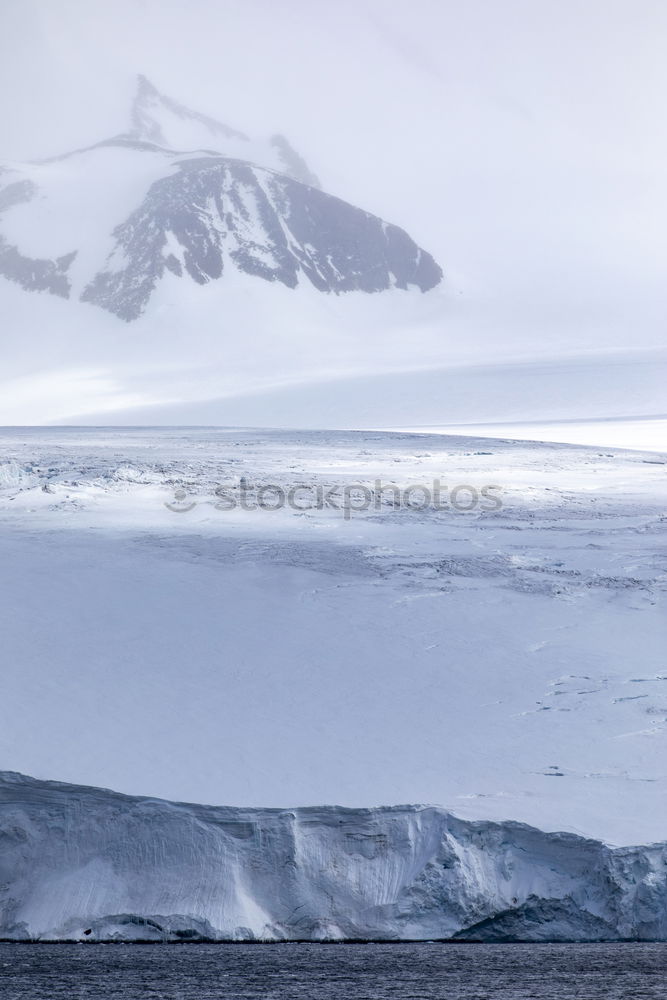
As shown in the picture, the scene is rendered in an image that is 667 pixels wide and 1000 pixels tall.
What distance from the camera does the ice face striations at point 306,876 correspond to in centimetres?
338

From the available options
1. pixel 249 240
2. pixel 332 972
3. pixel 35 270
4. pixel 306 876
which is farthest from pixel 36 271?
pixel 332 972

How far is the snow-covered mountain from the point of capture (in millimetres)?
60938

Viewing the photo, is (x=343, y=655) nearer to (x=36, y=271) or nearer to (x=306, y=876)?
(x=306, y=876)

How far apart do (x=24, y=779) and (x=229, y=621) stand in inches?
76.8

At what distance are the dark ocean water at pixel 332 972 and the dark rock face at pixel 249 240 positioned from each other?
55.0 m

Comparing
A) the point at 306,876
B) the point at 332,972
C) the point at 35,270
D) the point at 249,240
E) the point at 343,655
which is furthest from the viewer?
the point at 249,240

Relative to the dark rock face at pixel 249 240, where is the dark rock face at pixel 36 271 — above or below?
below

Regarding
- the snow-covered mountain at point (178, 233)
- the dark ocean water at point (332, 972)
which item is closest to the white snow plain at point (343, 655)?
the dark ocean water at point (332, 972)

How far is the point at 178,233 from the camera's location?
2462 inches

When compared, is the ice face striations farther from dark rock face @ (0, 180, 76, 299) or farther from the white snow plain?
dark rock face @ (0, 180, 76, 299)

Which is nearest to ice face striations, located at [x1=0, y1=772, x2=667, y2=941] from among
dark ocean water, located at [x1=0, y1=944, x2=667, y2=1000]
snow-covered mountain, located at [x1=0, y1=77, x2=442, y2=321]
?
dark ocean water, located at [x1=0, y1=944, x2=667, y2=1000]

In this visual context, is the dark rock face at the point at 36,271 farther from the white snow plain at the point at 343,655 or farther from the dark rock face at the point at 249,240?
the white snow plain at the point at 343,655

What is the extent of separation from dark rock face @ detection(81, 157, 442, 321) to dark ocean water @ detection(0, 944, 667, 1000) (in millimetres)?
55041

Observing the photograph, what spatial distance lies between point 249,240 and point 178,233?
15.7ft
